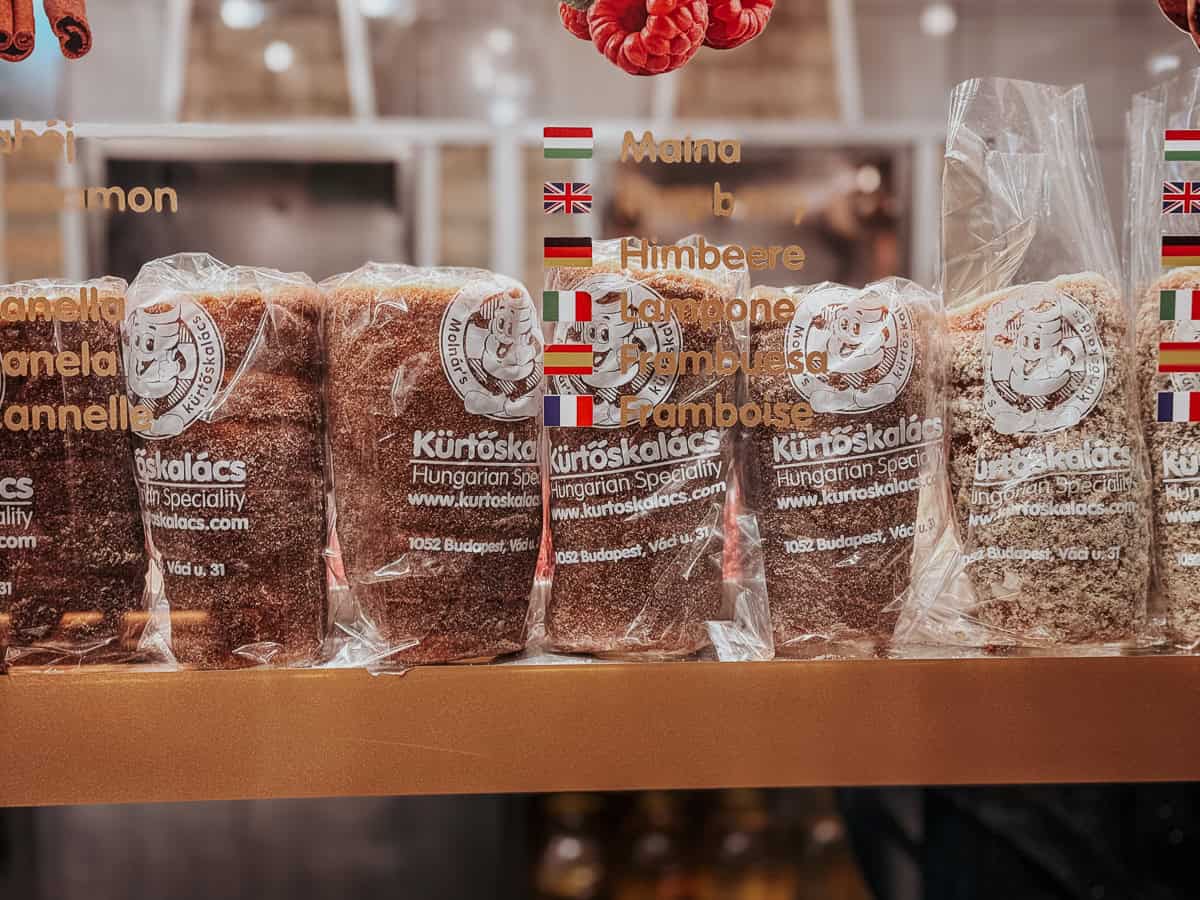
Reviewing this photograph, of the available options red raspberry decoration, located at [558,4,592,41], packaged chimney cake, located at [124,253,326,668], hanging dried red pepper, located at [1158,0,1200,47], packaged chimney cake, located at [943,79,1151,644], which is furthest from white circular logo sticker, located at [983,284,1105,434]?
packaged chimney cake, located at [124,253,326,668]

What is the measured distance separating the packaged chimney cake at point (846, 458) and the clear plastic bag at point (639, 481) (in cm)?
3

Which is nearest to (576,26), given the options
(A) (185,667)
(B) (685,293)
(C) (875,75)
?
(B) (685,293)

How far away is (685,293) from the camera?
2.41 feet

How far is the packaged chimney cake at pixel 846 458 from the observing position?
737 millimetres

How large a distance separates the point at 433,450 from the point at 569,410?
0.10m

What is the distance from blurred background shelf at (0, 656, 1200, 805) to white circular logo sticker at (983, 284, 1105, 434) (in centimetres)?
18

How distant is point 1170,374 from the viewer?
0.76 m

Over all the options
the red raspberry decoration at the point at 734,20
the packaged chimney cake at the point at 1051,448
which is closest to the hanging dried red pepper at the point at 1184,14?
the packaged chimney cake at the point at 1051,448

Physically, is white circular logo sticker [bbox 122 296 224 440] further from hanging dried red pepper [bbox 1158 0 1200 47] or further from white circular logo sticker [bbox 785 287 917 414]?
hanging dried red pepper [bbox 1158 0 1200 47]

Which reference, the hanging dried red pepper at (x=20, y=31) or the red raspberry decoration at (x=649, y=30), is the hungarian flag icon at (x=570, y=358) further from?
the hanging dried red pepper at (x=20, y=31)

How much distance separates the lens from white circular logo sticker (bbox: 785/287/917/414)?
2.41ft

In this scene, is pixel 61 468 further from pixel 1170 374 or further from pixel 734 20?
pixel 1170 374

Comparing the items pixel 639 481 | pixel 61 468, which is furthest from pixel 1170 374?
pixel 61 468

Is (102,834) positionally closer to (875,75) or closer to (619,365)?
(619,365)
